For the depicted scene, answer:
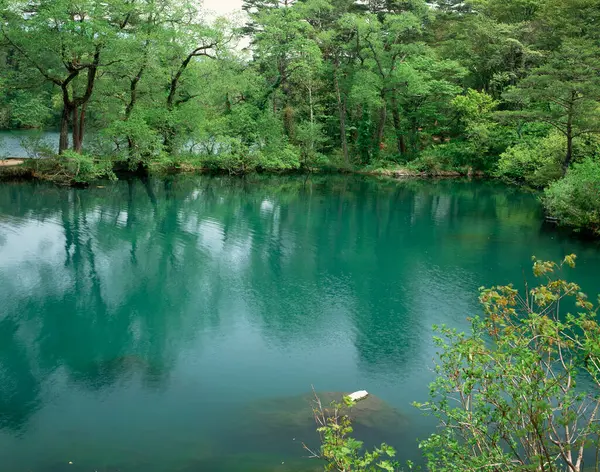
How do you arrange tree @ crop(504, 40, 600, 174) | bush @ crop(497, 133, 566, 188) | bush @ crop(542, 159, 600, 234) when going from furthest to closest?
bush @ crop(497, 133, 566, 188) → tree @ crop(504, 40, 600, 174) → bush @ crop(542, 159, 600, 234)

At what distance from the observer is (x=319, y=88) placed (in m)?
45.4

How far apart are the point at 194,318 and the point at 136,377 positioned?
3230 mm

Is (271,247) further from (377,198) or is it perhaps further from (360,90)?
(360,90)

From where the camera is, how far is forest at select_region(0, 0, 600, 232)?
1085 inches

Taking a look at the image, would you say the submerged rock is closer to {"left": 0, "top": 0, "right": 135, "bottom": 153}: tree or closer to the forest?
the forest

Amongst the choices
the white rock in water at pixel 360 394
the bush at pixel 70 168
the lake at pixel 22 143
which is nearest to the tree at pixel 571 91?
the white rock in water at pixel 360 394

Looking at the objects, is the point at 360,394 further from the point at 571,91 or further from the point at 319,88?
the point at 319,88

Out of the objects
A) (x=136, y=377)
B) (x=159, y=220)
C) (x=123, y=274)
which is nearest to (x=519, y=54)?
(x=159, y=220)

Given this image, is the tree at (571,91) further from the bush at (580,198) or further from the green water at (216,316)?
the green water at (216,316)

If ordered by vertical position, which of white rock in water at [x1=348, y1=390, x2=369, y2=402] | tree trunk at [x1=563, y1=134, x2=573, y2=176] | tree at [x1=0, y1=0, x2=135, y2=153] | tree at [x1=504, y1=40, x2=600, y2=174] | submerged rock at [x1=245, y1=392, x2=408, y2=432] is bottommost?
submerged rock at [x1=245, y1=392, x2=408, y2=432]

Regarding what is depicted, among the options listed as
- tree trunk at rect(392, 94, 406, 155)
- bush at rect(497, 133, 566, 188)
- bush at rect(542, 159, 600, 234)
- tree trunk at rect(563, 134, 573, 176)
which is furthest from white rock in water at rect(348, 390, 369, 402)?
tree trunk at rect(392, 94, 406, 155)

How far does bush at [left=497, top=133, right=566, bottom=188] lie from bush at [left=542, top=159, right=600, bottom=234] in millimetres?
3725

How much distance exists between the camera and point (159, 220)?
2380 cm

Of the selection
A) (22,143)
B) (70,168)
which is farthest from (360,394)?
(22,143)
